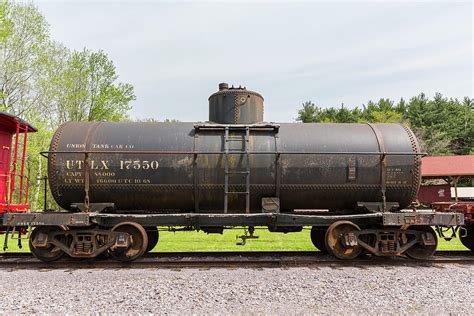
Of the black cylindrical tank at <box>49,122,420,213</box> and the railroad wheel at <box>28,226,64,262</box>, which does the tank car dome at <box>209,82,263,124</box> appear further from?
the railroad wheel at <box>28,226,64,262</box>

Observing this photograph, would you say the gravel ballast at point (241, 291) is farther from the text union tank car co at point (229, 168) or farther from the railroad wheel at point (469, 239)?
the railroad wheel at point (469, 239)

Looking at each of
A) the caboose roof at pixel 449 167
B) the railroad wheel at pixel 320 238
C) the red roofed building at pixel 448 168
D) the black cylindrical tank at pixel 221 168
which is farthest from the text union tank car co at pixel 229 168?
the caboose roof at pixel 449 167

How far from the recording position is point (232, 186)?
8789 millimetres

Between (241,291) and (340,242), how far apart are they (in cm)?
387

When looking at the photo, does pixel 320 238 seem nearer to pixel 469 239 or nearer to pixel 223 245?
pixel 223 245

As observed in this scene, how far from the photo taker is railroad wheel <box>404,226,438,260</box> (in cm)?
884

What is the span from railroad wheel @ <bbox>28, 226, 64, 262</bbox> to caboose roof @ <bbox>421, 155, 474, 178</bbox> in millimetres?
21177

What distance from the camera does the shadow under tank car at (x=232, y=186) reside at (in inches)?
339

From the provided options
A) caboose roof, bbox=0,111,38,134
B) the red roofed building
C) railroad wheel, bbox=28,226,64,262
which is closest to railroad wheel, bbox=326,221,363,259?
railroad wheel, bbox=28,226,64,262

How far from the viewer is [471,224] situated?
10.2m

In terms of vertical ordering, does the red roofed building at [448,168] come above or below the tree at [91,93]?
below

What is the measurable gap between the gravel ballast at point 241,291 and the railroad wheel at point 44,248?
0.84 meters

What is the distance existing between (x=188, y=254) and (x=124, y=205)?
2342mm

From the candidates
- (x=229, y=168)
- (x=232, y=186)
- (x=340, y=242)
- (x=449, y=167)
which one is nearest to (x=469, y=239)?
(x=340, y=242)
